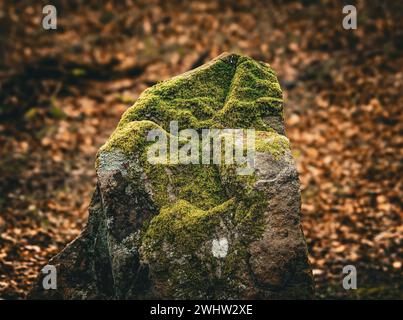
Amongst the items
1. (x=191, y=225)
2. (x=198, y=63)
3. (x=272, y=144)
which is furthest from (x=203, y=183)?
(x=198, y=63)

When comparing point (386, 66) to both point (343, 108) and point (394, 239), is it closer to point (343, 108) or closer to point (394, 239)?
point (343, 108)

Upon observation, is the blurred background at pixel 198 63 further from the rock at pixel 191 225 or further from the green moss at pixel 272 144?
the green moss at pixel 272 144

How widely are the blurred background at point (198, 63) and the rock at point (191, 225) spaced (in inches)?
56.0

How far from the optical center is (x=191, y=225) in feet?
12.4

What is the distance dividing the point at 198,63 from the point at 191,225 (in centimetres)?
606

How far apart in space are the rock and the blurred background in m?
1.42

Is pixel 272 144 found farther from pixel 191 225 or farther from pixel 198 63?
pixel 198 63

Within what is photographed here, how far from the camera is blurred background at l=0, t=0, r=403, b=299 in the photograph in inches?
238

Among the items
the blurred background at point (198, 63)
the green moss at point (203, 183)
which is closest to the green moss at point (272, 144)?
the green moss at point (203, 183)

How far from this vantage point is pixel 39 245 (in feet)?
19.1

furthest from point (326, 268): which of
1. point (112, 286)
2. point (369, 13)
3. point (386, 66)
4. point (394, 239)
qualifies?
point (369, 13)

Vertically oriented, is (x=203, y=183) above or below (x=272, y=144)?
below

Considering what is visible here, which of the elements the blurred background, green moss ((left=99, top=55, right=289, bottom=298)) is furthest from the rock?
the blurred background

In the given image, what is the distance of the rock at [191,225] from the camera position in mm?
3723
